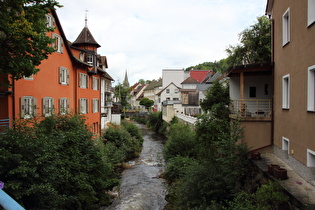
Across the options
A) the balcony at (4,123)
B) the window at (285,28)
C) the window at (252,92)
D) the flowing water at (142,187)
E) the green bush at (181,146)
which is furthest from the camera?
the green bush at (181,146)

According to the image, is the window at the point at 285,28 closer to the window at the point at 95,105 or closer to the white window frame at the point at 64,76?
the white window frame at the point at 64,76

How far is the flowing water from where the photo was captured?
50.2 feet

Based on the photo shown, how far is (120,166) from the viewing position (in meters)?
24.5

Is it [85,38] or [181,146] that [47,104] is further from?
[181,146]

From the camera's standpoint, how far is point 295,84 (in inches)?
398

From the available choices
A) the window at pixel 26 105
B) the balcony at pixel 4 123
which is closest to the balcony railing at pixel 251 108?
the window at pixel 26 105

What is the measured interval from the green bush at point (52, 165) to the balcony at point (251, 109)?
342 inches

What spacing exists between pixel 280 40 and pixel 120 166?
1797cm

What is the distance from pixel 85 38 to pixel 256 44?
52.0 ft

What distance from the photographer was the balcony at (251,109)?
45.1ft

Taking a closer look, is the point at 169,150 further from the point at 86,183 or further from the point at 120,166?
the point at 86,183

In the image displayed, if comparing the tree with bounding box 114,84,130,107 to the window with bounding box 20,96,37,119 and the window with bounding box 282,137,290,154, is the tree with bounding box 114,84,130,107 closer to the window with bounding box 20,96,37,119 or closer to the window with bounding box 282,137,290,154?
the window with bounding box 20,96,37,119

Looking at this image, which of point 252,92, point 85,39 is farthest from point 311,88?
point 85,39

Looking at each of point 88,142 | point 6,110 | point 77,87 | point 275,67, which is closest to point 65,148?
point 88,142
